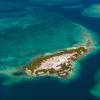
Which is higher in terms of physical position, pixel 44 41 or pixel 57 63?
Result: pixel 44 41

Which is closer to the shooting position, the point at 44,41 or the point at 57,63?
the point at 57,63

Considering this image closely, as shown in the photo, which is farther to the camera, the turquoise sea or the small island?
the small island

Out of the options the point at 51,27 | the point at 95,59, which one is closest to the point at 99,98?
the point at 95,59

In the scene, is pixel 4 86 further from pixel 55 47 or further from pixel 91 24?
pixel 91 24
